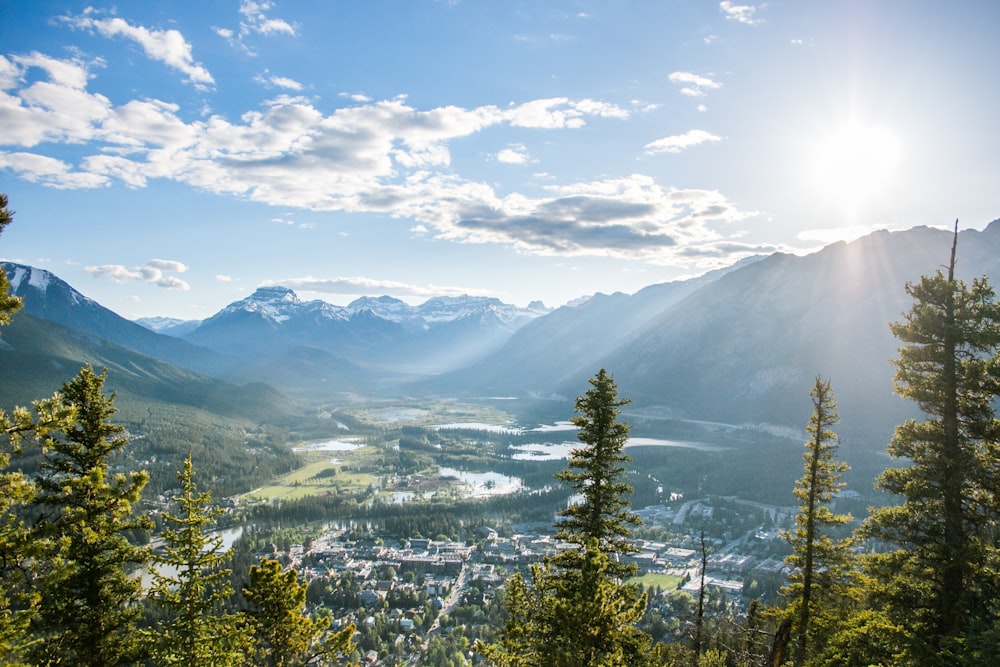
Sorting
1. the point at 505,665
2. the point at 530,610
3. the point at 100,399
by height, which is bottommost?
the point at 505,665

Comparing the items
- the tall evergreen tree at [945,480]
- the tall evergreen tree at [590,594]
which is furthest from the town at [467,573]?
the tall evergreen tree at [590,594]

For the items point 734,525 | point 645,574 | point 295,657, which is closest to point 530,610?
point 295,657

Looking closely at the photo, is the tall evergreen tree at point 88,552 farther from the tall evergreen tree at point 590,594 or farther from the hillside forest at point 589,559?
the tall evergreen tree at point 590,594

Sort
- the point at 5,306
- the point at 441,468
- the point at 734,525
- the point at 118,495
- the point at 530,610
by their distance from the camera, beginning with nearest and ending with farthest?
the point at 5,306
the point at 118,495
the point at 530,610
the point at 734,525
the point at 441,468

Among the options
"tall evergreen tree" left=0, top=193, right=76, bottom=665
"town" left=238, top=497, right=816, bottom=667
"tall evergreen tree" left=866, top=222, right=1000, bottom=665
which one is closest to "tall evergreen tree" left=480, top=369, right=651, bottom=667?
"tall evergreen tree" left=866, top=222, right=1000, bottom=665

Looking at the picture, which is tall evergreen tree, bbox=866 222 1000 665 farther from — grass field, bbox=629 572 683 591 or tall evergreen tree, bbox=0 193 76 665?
grass field, bbox=629 572 683 591

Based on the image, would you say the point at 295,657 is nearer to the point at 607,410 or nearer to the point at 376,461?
the point at 607,410

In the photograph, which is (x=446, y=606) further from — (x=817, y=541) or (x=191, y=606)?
(x=191, y=606)

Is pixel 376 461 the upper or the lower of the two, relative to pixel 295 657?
lower
